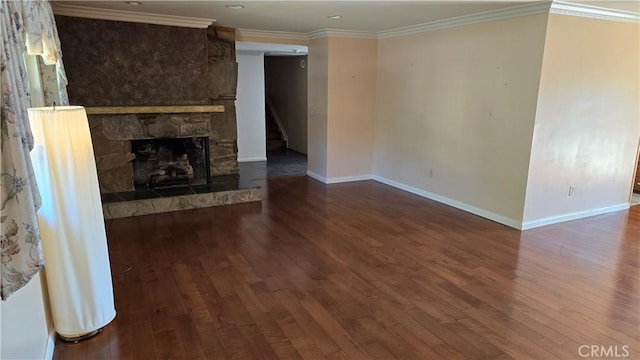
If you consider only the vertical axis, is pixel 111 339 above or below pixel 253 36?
below

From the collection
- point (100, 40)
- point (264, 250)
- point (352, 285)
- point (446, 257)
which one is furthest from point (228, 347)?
point (100, 40)

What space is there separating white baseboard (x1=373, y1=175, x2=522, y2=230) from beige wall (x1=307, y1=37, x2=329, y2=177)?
40.3 inches

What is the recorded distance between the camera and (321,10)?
4.41 metres

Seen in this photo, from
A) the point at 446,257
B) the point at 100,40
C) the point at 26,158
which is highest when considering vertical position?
the point at 100,40

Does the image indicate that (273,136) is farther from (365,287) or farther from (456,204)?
(365,287)

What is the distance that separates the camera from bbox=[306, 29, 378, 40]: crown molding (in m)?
5.96

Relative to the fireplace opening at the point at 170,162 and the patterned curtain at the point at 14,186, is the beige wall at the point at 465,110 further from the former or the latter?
the patterned curtain at the point at 14,186

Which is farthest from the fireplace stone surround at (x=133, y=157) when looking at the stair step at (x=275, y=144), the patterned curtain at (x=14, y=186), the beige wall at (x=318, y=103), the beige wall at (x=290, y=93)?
Result: the stair step at (x=275, y=144)

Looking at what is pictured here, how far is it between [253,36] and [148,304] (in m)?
4.47

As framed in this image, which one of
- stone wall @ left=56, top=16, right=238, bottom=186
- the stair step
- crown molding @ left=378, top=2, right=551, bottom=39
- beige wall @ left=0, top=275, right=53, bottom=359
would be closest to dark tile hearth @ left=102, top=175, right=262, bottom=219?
stone wall @ left=56, top=16, right=238, bottom=186

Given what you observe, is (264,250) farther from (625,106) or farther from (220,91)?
(625,106)

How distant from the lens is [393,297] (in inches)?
116

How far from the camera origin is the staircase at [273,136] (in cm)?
980

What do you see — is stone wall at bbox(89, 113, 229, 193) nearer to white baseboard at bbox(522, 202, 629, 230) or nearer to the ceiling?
the ceiling
